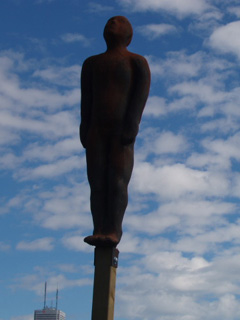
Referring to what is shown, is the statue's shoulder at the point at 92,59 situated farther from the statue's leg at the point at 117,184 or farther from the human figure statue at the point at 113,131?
the statue's leg at the point at 117,184

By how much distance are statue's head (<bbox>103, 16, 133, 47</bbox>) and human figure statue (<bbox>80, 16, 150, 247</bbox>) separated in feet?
0.95

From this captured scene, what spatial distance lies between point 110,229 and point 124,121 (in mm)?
1526

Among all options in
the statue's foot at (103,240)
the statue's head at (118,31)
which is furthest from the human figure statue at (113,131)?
the statue's head at (118,31)

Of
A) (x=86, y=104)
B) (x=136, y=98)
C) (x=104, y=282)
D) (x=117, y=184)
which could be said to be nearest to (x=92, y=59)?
(x=86, y=104)

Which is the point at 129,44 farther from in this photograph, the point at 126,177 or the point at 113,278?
the point at 113,278

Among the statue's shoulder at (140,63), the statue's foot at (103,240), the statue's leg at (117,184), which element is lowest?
the statue's foot at (103,240)

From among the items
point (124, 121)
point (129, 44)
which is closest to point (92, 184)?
point (124, 121)

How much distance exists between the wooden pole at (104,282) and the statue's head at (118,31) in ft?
9.92

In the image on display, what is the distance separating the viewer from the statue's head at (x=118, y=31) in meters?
9.35

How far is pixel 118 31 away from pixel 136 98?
1.09m

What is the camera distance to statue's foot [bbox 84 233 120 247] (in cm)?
864

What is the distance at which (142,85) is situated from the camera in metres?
9.08

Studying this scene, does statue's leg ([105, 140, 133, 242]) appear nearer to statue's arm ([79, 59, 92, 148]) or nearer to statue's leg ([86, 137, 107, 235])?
statue's leg ([86, 137, 107, 235])

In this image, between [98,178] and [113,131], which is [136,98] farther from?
[98,178]
